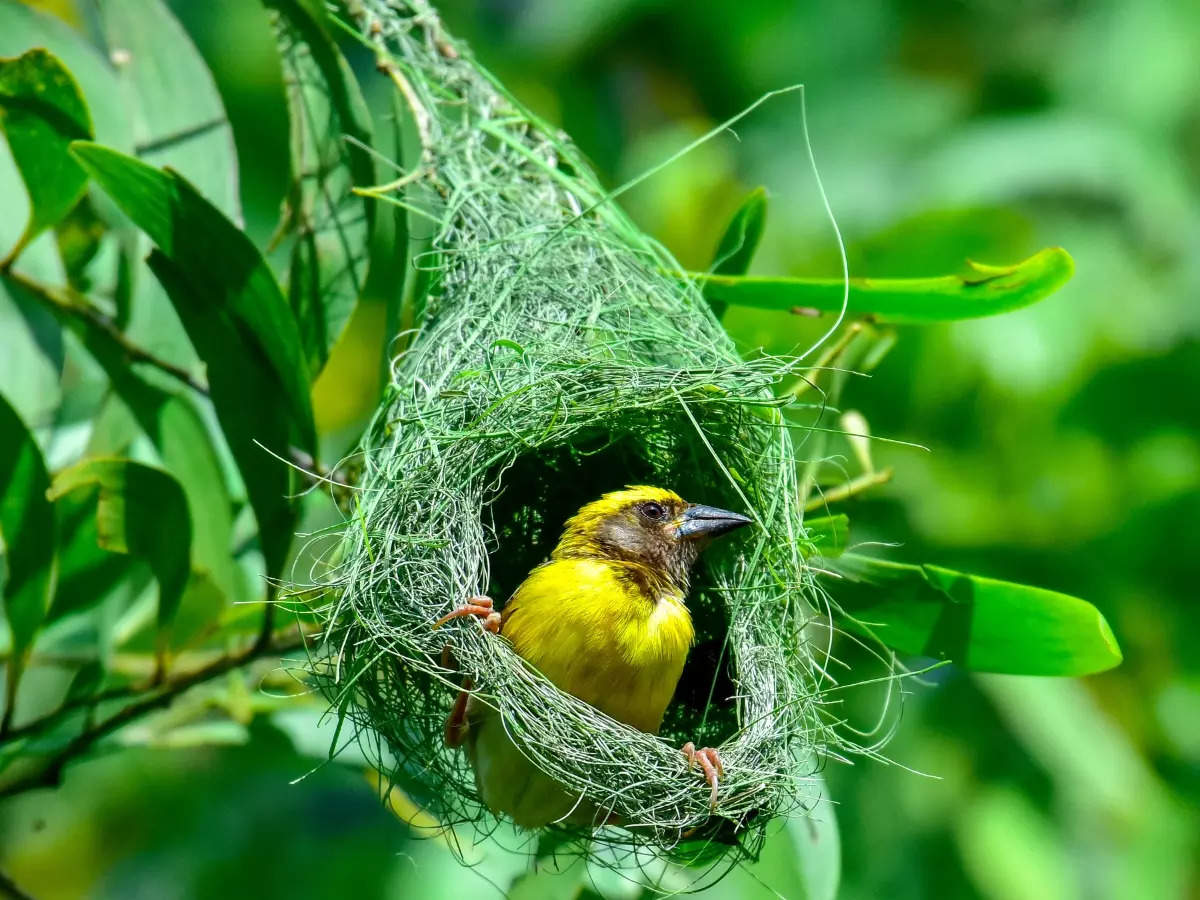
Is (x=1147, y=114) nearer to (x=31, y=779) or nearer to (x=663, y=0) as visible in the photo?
(x=663, y=0)

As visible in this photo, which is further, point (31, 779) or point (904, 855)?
point (904, 855)

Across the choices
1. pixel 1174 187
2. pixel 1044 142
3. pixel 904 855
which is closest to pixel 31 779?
pixel 904 855

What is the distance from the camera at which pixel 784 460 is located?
213cm

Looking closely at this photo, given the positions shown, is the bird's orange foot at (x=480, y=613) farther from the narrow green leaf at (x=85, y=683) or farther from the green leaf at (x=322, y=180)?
the narrow green leaf at (x=85, y=683)

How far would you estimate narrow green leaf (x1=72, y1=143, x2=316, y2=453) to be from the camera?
2043 millimetres

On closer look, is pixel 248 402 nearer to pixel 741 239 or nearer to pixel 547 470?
pixel 547 470

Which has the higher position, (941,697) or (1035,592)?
(1035,592)

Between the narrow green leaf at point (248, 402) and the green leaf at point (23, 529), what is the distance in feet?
1.14

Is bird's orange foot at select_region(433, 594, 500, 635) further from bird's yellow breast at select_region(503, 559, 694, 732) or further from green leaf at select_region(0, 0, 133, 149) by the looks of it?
green leaf at select_region(0, 0, 133, 149)

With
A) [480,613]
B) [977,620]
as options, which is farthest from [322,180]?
[977,620]

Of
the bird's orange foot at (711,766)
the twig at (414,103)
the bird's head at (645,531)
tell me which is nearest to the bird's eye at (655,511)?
the bird's head at (645,531)

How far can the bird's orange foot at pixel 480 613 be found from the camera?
6.52 feet

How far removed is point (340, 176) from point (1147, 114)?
13.4 ft

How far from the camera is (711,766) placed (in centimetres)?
200
